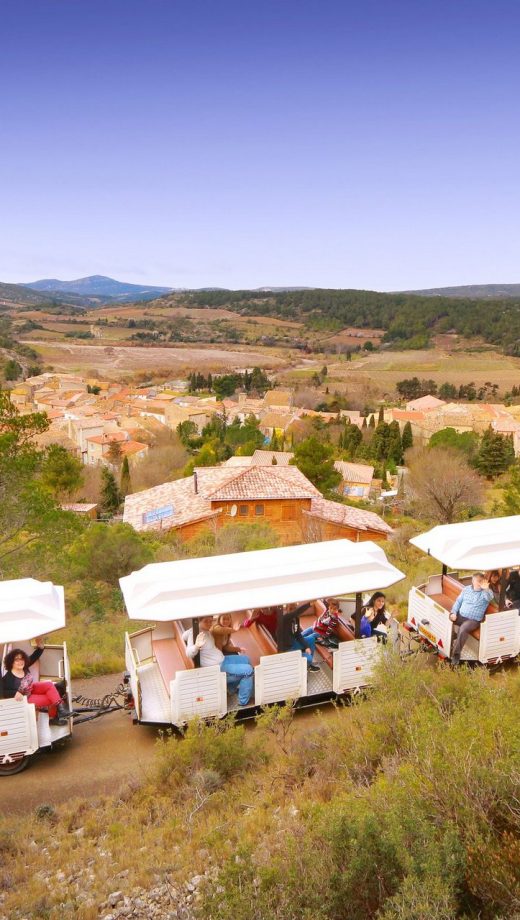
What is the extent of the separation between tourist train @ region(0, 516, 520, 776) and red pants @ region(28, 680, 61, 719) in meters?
0.10

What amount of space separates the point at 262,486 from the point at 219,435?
3523cm

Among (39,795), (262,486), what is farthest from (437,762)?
(262,486)

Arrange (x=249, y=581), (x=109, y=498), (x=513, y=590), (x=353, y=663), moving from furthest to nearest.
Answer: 1. (x=109, y=498)
2. (x=513, y=590)
3. (x=353, y=663)
4. (x=249, y=581)

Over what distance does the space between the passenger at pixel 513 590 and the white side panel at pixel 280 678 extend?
127 inches

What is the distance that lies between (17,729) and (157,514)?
2152 cm

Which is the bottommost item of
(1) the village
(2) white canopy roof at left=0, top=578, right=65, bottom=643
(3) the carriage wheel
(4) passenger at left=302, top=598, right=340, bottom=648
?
→ (1) the village

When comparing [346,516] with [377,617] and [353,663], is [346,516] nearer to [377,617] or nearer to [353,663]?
[377,617]

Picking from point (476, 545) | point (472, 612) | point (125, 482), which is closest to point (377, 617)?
point (472, 612)

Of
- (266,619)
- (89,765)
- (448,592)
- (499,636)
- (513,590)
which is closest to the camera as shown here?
(89,765)

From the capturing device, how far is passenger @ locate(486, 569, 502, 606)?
8.96 meters

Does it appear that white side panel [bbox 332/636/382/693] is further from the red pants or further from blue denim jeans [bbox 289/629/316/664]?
the red pants

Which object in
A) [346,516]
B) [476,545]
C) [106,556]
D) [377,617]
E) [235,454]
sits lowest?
[235,454]

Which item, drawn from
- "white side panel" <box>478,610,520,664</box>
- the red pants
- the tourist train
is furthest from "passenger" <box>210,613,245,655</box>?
"white side panel" <box>478,610,520,664</box>

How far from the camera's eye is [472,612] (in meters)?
8.53
